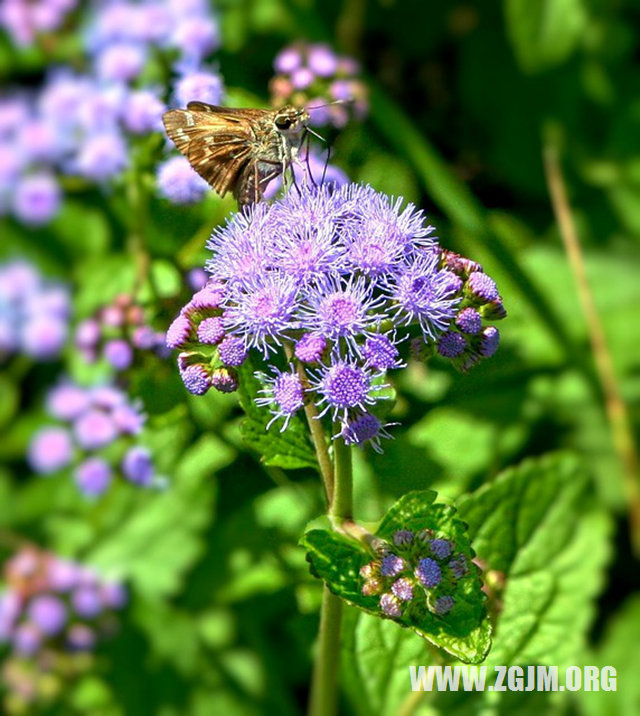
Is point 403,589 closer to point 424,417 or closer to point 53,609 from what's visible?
point 424,417

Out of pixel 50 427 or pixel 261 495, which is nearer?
pixel 261 495

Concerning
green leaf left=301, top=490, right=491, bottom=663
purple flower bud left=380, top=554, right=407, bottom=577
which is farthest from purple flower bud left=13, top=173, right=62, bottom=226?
purple flower bud left=380, top=554, right=407, bottom=577

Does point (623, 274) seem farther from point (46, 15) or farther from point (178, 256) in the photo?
point (46, 15)

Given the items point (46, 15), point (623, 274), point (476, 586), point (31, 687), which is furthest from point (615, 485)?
point (46, 15)

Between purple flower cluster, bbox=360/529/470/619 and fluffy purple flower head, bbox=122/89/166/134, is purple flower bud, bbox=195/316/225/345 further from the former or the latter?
fluffy purple flower head, bbox=122/89/166/134

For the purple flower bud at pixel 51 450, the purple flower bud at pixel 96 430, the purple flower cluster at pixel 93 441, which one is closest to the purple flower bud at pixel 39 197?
the purple flower cluster at pixel 93 441

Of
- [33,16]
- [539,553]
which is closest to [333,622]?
[539,553]
